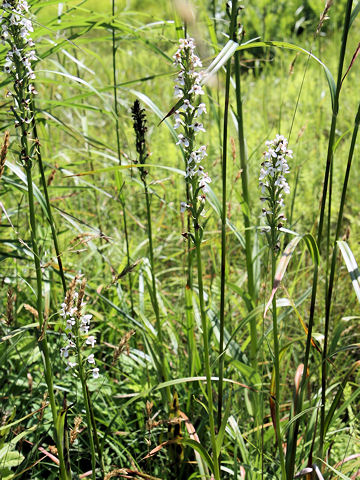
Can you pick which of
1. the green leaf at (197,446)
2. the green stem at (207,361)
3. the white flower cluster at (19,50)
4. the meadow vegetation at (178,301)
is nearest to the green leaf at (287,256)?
the meadow vegetation at (178,301)

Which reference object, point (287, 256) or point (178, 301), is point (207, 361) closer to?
point (287, 256)

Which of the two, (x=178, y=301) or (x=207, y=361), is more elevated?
(x=207, y=361)

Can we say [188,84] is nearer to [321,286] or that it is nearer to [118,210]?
[321,286]

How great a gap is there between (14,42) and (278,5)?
6.59 m

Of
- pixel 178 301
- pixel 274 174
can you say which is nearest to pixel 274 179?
pixel 274 174

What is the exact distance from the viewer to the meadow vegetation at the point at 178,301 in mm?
1228

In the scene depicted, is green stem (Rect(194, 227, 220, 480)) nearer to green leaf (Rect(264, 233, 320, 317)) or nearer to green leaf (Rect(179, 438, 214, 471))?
green leaf (Rect(179, 438, 214, 471))

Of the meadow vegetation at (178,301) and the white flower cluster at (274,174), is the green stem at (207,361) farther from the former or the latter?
the white flower cluster at (274,174)

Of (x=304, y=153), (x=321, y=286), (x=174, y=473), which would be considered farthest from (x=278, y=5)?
(x=174, y=473)

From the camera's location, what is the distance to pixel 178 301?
2.40 meters

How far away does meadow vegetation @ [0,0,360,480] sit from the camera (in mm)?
1228

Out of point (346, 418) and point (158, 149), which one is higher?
point (158, 149)

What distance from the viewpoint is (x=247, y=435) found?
180 cm

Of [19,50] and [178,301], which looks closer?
[19,50]
